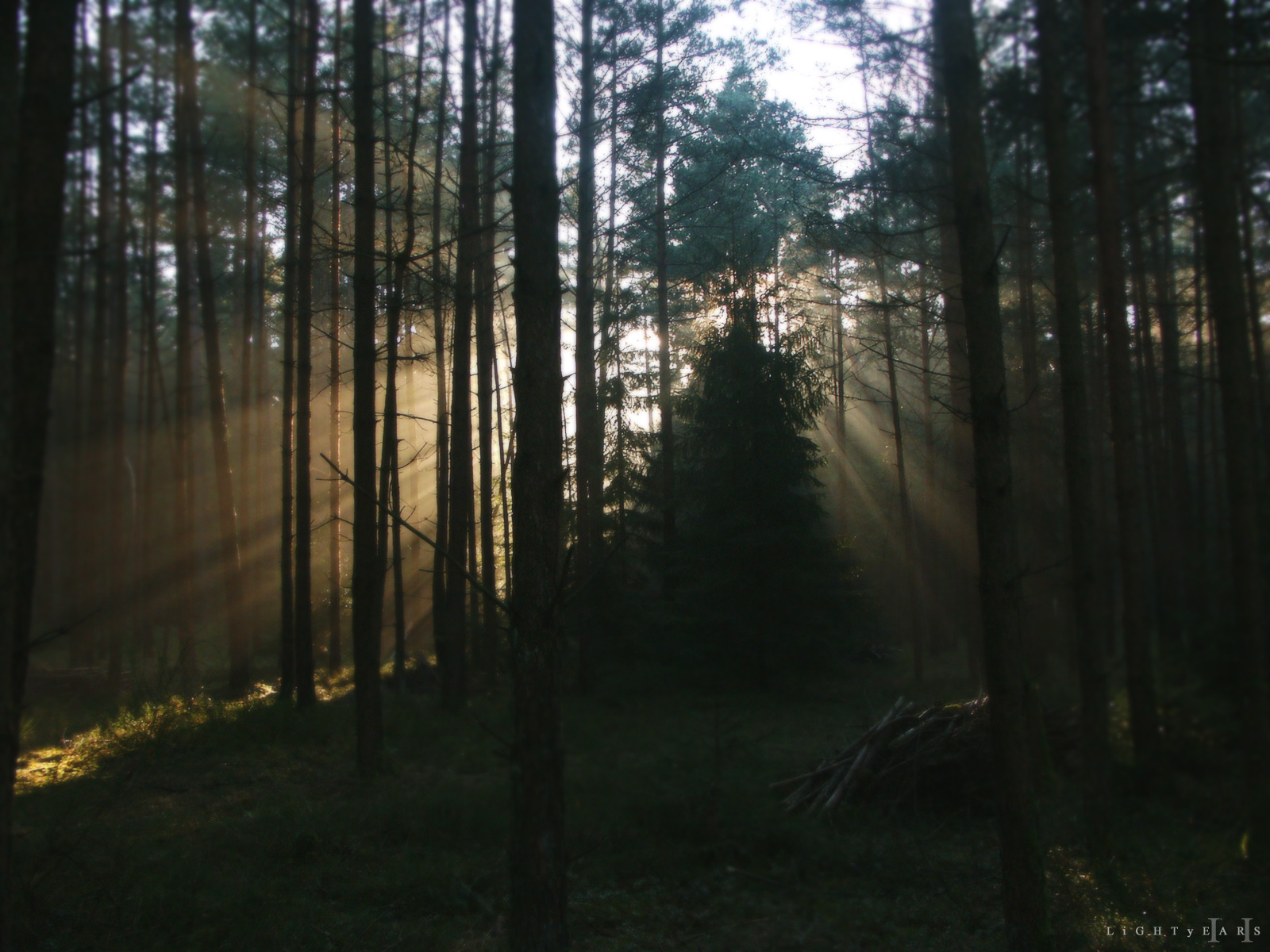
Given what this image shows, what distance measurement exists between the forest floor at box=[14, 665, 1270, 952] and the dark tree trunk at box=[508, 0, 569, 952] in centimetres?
59

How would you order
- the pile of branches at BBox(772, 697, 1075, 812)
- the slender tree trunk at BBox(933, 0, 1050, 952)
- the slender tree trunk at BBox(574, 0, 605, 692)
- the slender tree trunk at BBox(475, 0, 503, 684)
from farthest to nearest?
1. the slender tree trunk at BBox(574, 0, 605, 692)
2. the slender tree trunk at BBox(475, 0, 503, 684)
3. the pile of branches at BBox(772, 697, 1075, 812)
4. the slender tree trunk at BBox(933, 0, 1050, 952)

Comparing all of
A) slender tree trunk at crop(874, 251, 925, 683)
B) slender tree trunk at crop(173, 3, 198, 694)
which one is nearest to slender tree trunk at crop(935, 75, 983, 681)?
slender tree trunk at crop(874, 251, 925, 683)

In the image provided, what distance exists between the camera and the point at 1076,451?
712 cm

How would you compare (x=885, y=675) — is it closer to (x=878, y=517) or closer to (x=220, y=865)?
(x=878, y=517)

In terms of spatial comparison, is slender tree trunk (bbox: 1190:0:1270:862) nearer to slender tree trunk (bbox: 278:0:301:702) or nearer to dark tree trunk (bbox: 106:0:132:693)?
slender tree trunk (bbox: 278:0:301:702)

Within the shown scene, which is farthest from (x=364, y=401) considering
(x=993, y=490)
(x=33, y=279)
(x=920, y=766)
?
(x=920, y=766)

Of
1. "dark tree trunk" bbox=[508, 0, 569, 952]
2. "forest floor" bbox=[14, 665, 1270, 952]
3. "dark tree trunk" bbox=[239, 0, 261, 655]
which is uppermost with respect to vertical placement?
"dark tree trunk" bbox=[239, 0, 261, 655]

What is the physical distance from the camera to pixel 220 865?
5.84 m

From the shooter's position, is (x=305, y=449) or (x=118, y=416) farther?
(x=118, y=416)

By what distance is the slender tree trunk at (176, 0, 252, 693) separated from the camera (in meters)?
12.4

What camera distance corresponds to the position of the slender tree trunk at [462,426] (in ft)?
37.6

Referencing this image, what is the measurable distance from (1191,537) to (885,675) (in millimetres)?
10084

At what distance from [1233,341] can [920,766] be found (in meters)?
5.33

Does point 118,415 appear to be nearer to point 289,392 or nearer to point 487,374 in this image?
point 289,392
